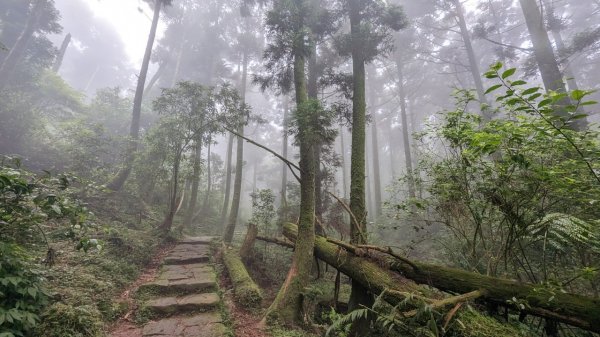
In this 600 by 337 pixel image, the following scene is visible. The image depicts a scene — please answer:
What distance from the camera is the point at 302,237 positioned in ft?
20.8

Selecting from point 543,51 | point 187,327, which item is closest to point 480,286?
point 187,327

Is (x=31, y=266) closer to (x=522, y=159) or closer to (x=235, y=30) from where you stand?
(x=522, y=159)

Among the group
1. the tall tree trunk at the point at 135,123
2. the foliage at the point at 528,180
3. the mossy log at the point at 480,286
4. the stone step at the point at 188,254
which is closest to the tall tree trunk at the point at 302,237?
the mossy log at the point at 480,286

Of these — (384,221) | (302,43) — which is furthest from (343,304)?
(384,221)

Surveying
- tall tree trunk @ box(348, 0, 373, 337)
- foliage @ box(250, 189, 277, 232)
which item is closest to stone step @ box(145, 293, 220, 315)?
tall tree trunk @ box(348, 0, 373, 337)

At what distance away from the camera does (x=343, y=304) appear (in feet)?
22.0

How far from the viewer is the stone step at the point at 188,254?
8.33 m

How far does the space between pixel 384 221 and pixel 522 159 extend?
14491mm

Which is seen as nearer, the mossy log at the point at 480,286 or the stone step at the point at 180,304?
the mossy log at the point at 480,286

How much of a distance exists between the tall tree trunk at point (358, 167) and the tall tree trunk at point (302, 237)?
104cm

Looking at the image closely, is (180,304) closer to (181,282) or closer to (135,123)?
(181,282)

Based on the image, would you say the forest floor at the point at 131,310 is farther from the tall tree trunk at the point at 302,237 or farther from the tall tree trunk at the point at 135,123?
the tall tree trunk at the point at 135,123

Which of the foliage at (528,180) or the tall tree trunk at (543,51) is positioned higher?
the tall tree trunk at (543,51)

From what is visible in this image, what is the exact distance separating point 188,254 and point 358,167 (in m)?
6.10
